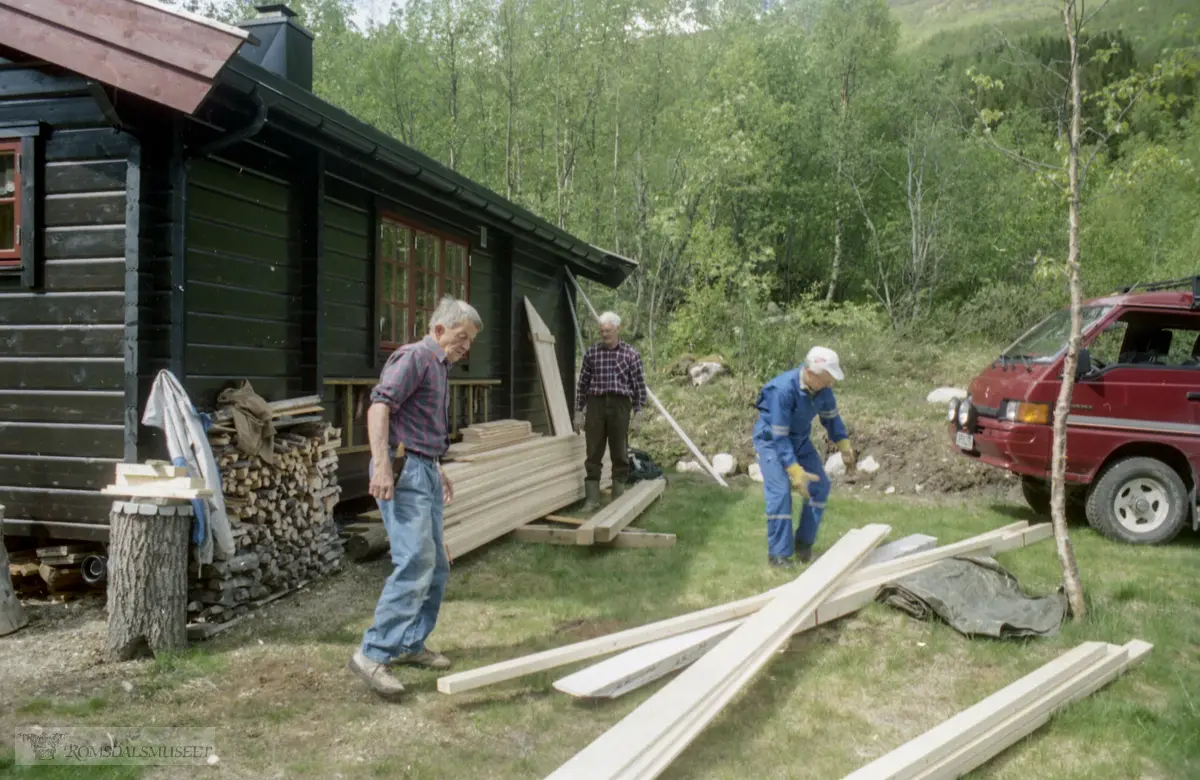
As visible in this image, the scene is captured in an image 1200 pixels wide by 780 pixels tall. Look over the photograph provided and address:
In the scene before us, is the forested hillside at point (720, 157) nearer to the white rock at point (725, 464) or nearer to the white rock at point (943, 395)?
the white rock at point (943, 395)

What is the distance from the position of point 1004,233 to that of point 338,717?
2474 centimetres

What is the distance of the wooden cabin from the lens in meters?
4.70

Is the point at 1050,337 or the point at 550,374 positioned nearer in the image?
the point at 1050,337

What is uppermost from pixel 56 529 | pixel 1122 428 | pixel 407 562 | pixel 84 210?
pixel 84 210

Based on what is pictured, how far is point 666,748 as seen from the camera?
3.09 meters

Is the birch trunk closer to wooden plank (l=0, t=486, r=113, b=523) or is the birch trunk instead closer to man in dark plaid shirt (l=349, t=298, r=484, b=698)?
man in dark plaid shirt (l=349, t=298, r=484, b=698)

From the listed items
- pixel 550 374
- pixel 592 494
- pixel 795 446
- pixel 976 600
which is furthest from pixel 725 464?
pixel 976 600

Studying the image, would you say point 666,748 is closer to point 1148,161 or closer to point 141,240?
point 141,240

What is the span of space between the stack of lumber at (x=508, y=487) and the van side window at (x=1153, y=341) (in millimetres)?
5548

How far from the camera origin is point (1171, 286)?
836 centimetres

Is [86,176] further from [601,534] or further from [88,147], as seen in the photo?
[601,534]

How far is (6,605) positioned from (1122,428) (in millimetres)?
8935

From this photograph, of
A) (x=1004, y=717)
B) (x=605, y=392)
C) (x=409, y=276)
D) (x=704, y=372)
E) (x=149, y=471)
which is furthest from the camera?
(x=704, y=372)

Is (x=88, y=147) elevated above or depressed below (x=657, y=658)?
above
